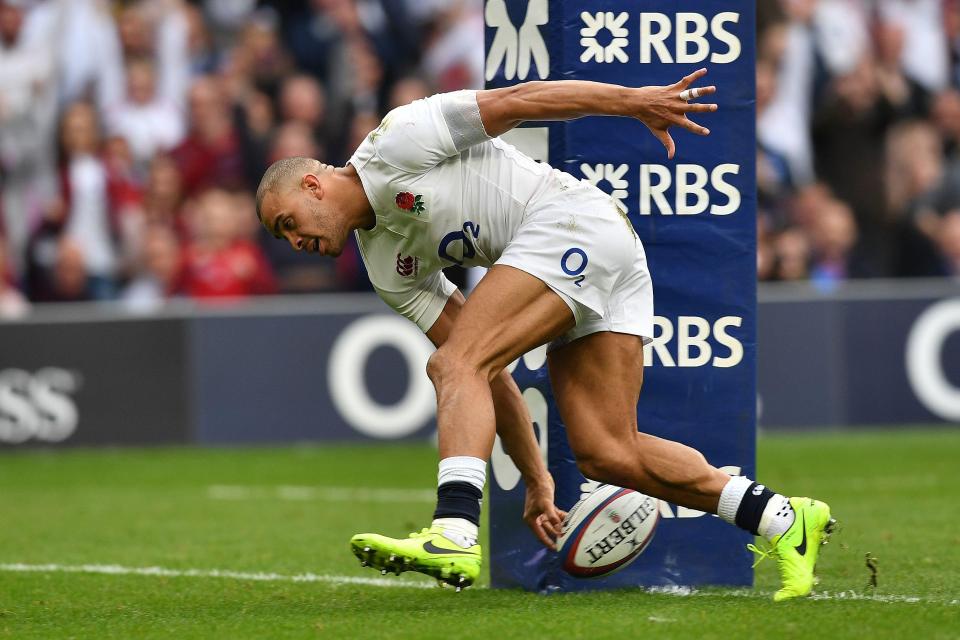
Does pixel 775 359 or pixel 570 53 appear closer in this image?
pixel 570 53

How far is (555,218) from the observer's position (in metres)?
6.03

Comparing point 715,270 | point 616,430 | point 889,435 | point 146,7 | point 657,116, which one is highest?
point 146,7

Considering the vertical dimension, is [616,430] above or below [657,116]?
below

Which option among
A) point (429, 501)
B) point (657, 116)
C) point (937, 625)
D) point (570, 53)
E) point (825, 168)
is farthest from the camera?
point (825, 168)

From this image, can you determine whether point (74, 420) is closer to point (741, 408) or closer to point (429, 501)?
point (429, 501)

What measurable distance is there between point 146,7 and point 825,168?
6.93 m

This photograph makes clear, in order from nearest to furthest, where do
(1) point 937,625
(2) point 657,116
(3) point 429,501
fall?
(1) point 937,625
(2) point 657,116
(3) point 429,501

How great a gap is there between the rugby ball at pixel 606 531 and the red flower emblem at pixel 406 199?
1.38 m

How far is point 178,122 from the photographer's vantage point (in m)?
16.2

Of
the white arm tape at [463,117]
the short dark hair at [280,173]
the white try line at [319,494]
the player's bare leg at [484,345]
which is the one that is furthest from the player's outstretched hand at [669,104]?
the white try line at [319,494]

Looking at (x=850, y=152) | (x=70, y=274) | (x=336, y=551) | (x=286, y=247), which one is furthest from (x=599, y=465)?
(x=850, y=152)

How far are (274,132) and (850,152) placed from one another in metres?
5.61

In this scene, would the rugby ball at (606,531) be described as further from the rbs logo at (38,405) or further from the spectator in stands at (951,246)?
the spectator in stands at (951,246)

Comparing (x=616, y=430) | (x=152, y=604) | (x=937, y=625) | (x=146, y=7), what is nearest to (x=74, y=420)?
(x=146, y=7)
